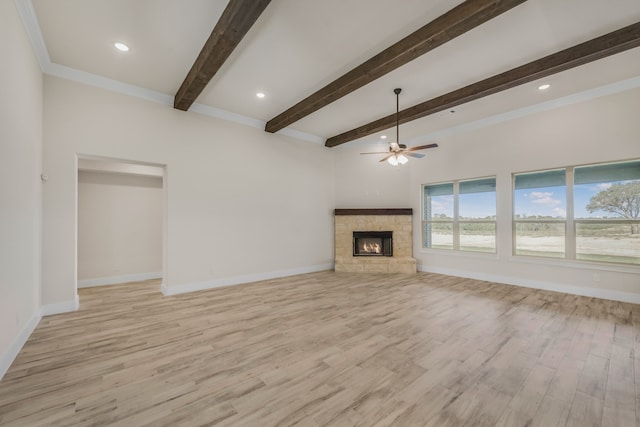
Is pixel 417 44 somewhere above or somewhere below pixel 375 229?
above

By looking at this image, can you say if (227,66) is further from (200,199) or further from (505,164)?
(505,164)

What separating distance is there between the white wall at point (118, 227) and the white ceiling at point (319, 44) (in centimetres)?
242

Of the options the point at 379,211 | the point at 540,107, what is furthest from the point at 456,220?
the point at 540,107

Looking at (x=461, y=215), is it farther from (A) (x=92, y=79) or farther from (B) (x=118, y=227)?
(B) (x=118, y=227)

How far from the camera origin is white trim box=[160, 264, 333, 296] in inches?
177

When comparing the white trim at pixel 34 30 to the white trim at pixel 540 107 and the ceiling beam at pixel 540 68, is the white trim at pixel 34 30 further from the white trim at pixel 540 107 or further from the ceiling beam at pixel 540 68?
the white trim at pixel 540 107

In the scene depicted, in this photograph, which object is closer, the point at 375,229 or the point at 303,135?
the point at 303,135

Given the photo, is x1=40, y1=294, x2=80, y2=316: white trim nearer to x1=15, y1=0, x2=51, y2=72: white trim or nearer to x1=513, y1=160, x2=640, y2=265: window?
x1=15, y1=0, x2=51, y2=72: white trim

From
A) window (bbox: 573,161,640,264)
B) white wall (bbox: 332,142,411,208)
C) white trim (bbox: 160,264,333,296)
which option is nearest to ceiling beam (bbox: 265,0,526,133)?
white wall (bbox: 332,142,411,208)

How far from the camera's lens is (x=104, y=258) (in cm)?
529

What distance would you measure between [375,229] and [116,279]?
6.00m

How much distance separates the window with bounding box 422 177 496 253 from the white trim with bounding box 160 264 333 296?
2941mm

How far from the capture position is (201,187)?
483 cm

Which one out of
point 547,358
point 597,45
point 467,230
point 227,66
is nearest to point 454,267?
point 467,230
